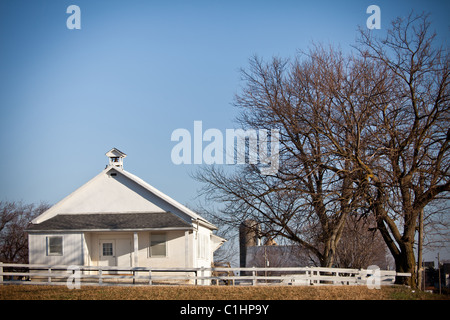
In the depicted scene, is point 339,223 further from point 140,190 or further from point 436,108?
point 140,190

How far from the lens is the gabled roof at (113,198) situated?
32.9 meters

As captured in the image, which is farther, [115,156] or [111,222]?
[115,156]

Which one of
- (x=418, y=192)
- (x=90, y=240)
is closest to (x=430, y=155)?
(x=418, y=192)

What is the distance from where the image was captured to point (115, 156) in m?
33.6

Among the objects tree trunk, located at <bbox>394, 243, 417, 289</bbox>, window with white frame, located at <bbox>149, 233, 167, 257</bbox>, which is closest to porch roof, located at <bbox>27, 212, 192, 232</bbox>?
window with white frame, located at <bbox>149, 233, 167, 257</bbox>

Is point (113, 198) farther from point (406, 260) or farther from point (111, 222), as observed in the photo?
point (406, 260)

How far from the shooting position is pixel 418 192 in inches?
1057

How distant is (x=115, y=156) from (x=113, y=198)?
94.9 inches

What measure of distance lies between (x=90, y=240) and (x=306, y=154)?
13.2 m

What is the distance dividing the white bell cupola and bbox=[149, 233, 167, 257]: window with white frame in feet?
15.1

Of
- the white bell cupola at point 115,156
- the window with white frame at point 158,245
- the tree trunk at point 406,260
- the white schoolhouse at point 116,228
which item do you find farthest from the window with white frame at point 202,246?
the tree trunk at point 406,260

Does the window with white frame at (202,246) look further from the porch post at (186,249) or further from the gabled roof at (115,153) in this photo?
the gabled roof at (115,153)

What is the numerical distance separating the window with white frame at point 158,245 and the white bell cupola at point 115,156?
4.59m

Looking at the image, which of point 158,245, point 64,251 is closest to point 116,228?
point 158,245
